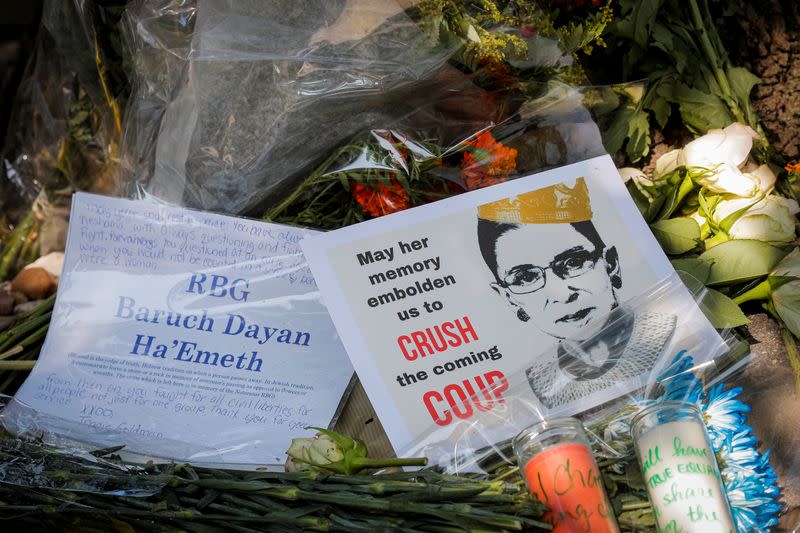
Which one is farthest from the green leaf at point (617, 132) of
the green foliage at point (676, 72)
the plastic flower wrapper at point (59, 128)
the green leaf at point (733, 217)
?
the plastic flower wrapper at point (59, 128)

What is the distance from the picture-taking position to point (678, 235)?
1.08 m

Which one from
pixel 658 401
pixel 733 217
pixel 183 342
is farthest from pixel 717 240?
pixel 183 342

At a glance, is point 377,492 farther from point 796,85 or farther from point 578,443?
point 796,85

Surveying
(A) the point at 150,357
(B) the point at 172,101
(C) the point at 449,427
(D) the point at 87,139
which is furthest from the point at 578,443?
(D) the point at 87,139

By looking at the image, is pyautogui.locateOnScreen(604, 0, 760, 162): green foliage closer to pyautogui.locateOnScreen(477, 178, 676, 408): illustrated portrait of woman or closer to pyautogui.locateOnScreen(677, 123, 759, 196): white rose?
pyautogui.locateOnScreen(677, 123, 759, 196): white rose

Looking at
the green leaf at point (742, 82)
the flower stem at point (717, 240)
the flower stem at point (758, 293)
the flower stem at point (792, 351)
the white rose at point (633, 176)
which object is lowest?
the flower stem at point (792, 351)

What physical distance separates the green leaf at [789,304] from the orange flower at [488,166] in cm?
40

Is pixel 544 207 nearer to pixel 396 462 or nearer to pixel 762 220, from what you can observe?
pixel 762 220

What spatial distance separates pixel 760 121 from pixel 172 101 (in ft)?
3.24

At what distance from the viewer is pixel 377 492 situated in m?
0.77

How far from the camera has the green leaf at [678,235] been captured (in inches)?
42.4

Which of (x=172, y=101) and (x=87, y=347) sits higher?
(x=172, y=101)

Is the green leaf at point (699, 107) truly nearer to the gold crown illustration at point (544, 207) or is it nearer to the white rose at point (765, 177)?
the white rose at point (765, 177)

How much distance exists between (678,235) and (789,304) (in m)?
0.17
